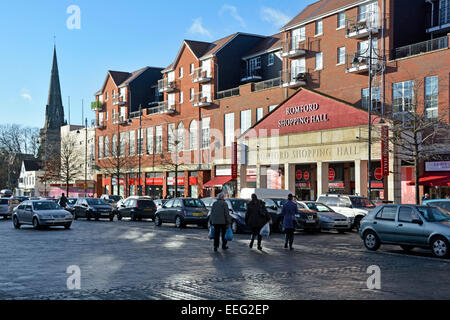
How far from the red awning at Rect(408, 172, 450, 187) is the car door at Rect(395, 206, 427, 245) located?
65.0 ft

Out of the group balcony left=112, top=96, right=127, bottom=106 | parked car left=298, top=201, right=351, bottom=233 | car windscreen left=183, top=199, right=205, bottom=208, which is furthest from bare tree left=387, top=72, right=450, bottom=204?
balcony left=112, top=96, right=127, bottom=106

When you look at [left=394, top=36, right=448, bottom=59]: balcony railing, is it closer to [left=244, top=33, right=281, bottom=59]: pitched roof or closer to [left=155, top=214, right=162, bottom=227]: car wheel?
[left=244, top=33, right=281, bottom=59]: pitched roof

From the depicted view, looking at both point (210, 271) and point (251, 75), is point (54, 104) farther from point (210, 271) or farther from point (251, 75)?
point (210, 271)

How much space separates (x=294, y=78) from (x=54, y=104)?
322 ft

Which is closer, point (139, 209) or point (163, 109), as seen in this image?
point (139, 209)

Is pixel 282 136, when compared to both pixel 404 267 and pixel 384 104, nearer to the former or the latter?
pixel 384 104

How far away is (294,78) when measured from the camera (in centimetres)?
4722

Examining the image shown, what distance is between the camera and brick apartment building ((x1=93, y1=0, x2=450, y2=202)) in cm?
3894

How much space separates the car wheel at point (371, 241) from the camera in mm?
17392

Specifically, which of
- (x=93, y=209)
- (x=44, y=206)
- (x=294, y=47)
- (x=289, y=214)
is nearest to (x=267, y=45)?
(x=294, y=47)

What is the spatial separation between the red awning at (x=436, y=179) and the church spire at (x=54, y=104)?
110574 millimetres

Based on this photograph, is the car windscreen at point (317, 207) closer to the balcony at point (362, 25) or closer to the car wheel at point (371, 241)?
the car wheel at point (371, 241)
